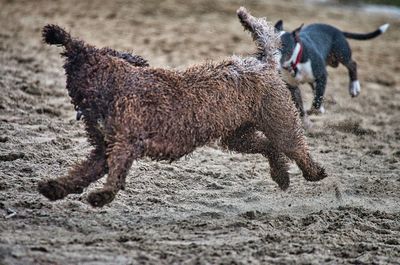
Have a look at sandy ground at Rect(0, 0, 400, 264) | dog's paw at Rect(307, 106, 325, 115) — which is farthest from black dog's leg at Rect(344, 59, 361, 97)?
dog's paw at Rect(307, 106, 325, 115)

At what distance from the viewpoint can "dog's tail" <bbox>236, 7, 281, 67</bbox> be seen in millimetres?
5621

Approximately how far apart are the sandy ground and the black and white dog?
1.00ft

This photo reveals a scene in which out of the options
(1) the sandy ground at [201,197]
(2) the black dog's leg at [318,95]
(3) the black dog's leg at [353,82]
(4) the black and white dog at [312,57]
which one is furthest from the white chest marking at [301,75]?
(3) the black dog's leg at [353,82]

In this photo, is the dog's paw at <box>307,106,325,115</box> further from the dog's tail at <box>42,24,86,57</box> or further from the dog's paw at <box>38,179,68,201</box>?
the dog's paw at <box>38,179,68,201</box>

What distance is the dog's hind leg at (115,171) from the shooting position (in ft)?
15.2

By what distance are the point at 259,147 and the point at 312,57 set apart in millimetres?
2753

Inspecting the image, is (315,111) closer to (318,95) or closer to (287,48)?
(318,95)

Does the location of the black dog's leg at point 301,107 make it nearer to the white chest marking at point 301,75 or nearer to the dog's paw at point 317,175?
the white chest marking at point 301,75

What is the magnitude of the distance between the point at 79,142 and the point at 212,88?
2.12 meters

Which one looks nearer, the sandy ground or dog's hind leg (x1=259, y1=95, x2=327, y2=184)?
the sandy ground

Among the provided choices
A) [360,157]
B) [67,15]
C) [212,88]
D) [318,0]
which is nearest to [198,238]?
[212,88]

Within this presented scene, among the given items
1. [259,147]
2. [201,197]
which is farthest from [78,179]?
[259,147]

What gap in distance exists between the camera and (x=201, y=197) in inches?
227

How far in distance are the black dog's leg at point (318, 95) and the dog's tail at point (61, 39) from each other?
404cm
